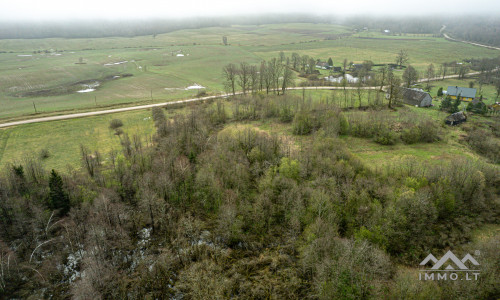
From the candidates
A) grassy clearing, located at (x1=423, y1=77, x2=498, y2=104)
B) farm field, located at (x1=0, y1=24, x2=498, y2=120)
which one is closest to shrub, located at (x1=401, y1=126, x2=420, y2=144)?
grassy clearing, located at (x1=423, y1=77, x2=498, y2=104)

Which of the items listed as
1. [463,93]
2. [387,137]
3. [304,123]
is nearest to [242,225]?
[304,123]

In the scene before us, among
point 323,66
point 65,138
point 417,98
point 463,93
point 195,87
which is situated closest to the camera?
point 65,138

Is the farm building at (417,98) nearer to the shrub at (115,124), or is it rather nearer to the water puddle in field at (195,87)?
the water puddle in field at (195,87)

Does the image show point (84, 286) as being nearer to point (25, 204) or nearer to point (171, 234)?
point (171, 234)

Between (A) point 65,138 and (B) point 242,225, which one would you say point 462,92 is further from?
(A) point 65,138

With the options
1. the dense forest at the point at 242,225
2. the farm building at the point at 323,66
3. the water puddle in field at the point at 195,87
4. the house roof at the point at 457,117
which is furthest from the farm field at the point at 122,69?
the house roof at the point at 457,117

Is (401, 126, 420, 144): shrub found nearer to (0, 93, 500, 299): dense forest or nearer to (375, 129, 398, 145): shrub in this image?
(375, 129, 398, 145): shrub
